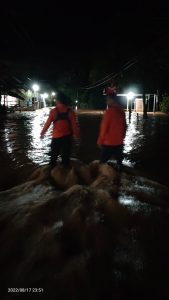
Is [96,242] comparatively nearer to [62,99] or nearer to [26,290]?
[26,290]

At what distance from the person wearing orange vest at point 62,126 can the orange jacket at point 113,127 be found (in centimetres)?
70

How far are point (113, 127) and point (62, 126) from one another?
114 centimetres

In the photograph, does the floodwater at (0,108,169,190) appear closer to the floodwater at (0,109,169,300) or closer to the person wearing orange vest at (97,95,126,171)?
the person wearing orange vest at (97,95,126,171)

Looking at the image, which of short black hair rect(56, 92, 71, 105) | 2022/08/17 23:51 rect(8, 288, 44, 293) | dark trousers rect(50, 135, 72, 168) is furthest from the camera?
dark trousers rect(50, 135, 72, 168)

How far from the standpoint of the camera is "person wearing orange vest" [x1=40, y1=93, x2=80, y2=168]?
6617 mm

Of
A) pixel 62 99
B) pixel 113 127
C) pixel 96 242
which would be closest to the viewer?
pixel 96 242

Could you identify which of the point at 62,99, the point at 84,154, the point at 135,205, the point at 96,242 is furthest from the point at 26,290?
the point at 84,154

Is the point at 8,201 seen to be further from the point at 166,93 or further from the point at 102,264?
the point at 166,93

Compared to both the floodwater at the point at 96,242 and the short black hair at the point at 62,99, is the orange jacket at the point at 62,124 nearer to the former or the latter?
the short black hair at the point at 62,99

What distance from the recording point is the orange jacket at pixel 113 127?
633 cm

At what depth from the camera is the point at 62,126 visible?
22.0 ft

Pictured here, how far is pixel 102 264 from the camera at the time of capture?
3492 mm

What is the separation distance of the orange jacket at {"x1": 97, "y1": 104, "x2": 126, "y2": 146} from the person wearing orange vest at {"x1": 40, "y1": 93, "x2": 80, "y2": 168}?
70 centimetres

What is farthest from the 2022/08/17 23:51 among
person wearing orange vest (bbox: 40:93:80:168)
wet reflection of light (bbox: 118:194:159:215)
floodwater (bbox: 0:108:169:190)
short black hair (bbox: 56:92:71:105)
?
short black hair (bbox: 56:92:71:105)
